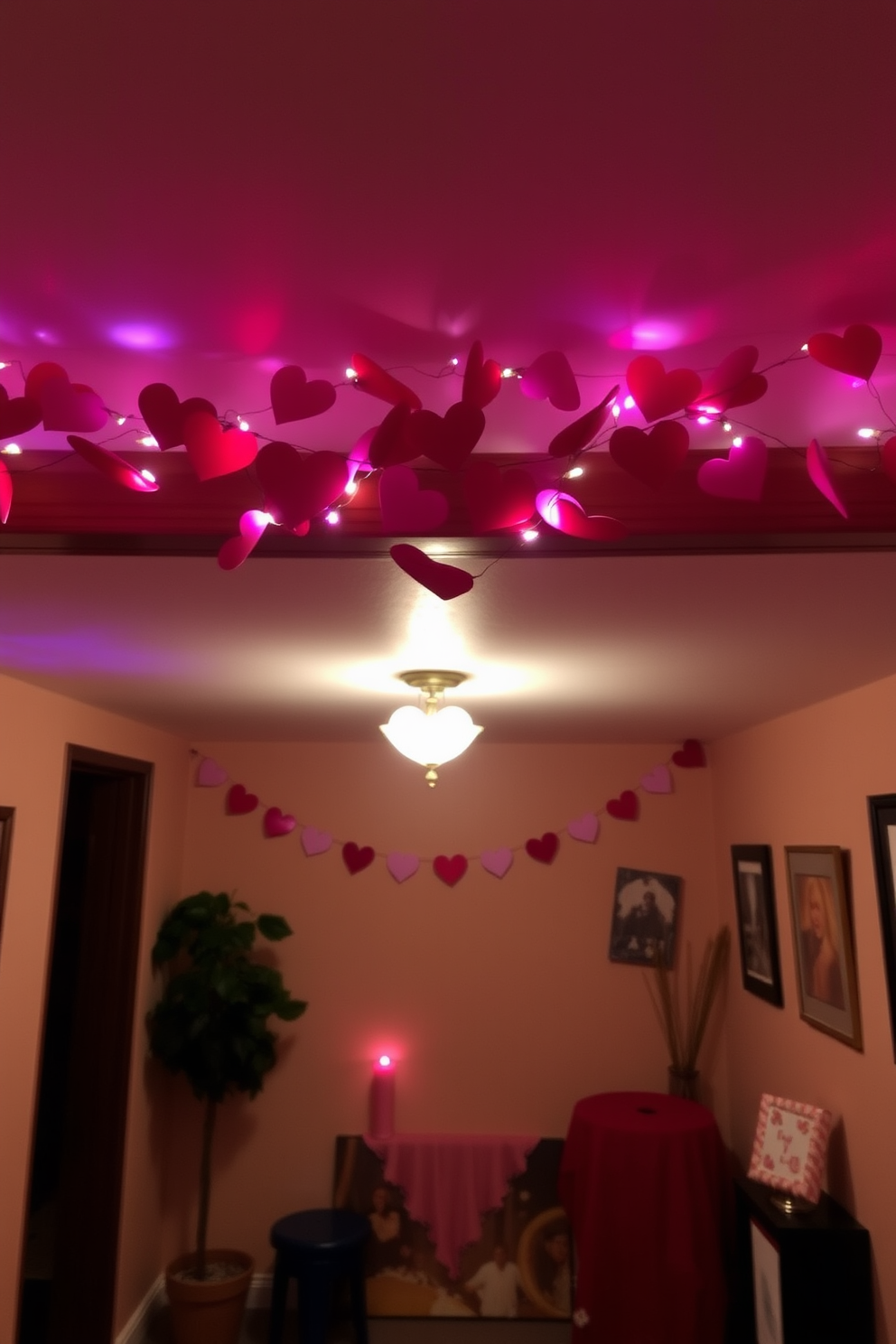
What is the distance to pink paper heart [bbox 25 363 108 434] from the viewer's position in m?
0.96

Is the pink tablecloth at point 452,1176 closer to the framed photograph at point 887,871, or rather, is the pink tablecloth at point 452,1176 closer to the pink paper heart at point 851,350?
the framed photograph at point 887,871

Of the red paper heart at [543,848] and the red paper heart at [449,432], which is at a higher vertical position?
the red paper heart at [449,432]

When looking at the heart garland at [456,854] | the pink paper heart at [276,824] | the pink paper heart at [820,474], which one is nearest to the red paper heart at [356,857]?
the heart garland at [456,854]

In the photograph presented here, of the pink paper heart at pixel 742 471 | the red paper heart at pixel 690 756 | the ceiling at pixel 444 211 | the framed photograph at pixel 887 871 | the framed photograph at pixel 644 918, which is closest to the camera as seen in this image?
the ceiling at pixel 444 211

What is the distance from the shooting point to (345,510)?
118 centimetres

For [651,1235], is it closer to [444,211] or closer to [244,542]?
[244,542]

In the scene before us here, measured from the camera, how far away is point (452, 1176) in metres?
3.65

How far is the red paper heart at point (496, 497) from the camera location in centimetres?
91

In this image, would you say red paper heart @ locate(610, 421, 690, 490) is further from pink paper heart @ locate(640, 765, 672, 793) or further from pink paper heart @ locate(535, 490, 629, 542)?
pink paper heart @ locate(640, 765, 672, 793)

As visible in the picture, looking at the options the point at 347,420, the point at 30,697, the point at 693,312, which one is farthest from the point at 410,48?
the point at 30,697

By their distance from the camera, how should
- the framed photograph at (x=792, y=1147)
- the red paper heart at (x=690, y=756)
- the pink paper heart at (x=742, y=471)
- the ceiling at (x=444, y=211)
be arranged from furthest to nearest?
the red paper heart at (x=690, y=756) < the framed photograph at (x=792, y=1147) < the pink paper heart at (x=742, y=471) < the ceiling at (x=444, y=211)

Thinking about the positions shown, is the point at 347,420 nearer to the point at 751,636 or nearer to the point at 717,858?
the point at 751,636

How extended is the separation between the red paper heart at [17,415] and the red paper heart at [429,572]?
0.42 m

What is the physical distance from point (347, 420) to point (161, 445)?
11.5 inches
